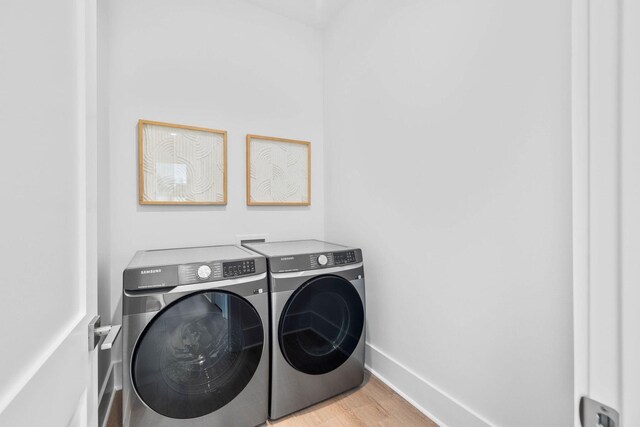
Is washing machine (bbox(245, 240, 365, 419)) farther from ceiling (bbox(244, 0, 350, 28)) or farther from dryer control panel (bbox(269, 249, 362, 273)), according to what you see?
ceiling (bbox(244, 0, 350, 28))

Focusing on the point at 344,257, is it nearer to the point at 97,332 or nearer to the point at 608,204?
the point at 97,332

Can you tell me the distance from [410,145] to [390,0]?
0.94 meters

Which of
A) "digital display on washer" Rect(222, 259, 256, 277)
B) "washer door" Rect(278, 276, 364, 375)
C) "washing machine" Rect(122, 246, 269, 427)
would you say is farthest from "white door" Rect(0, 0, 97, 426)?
"washer door" Rect(278, 276, 364, 375)

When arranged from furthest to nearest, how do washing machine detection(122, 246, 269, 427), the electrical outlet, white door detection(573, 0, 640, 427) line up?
the electrical outlet → washing machine detection(122, 246, 269, 427) → white door detection(573, 0, 640, 427)

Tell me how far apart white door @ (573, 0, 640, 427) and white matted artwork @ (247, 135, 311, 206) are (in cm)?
194

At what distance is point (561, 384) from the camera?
1.02 meters

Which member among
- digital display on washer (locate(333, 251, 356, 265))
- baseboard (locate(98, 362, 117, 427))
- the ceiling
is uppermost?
the ceiling

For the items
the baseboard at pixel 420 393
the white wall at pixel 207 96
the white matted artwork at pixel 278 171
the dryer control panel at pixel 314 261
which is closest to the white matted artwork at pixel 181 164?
the white wall at pixel 207 96

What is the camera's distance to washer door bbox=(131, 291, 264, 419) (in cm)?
122

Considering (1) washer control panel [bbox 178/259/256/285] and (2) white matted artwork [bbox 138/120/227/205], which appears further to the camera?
(2) white matted artwork [bbox 138/120/227/205]

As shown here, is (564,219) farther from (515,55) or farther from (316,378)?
(316,378)

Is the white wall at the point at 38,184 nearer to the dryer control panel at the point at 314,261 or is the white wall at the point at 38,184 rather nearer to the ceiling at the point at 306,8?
the dryer control panel at the point at 314,261

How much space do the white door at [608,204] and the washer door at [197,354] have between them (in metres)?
1.28

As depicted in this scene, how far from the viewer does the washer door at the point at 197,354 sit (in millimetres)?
1221
